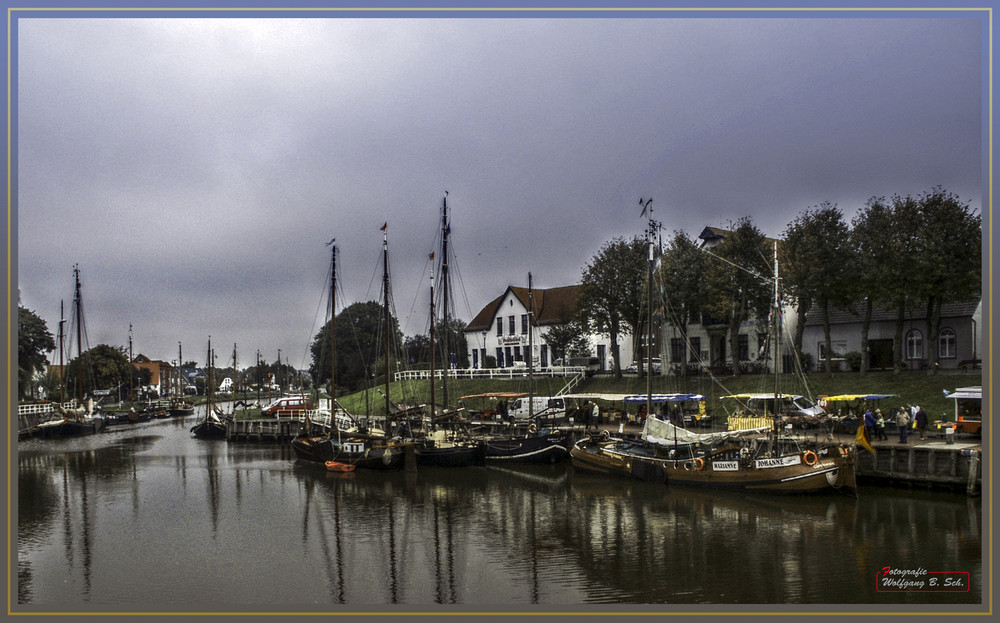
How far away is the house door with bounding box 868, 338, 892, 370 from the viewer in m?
52.1

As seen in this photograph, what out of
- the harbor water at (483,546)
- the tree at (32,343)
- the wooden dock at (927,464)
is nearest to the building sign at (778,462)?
the harbor water at (483,546)

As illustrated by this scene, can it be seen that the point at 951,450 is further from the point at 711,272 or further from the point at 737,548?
the point at 711,272

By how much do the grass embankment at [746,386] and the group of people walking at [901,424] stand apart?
3.90m

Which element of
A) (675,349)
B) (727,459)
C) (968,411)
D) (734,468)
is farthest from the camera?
(675,349)

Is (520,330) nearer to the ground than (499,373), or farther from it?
farther from it

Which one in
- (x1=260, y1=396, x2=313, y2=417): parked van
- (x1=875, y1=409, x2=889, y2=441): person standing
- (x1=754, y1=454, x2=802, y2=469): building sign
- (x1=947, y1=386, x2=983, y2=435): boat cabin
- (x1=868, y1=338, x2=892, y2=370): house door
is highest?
(x1=868, y1=338, x2=892, y2=370): house door

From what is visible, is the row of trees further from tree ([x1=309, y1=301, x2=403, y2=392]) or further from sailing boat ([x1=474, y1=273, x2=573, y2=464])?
tree ([x1=309, y1=301, x2=403, y2=392])

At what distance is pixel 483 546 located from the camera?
24031mm

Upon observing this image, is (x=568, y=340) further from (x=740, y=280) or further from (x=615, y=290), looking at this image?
(x=740, y=280)

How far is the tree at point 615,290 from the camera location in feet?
200

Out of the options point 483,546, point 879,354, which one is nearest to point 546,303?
point 879,354

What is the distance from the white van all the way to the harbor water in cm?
1236

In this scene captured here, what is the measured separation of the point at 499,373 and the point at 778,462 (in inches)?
1707

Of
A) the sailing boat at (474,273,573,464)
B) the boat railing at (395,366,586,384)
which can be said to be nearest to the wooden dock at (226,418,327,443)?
the boat railing at (395,366,586,384)
